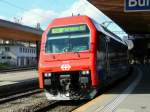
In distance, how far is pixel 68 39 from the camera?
18469 mm

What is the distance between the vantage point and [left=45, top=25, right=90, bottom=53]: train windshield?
1823 centimetres

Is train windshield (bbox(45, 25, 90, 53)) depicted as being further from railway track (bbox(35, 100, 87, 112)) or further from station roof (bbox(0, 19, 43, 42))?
station roof (bbox(0, 19, 43, 42))

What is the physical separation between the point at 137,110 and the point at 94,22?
5.68 meters

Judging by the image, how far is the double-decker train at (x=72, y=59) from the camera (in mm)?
17594

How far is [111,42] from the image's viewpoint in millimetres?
22484

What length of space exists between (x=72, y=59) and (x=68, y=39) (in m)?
0.94

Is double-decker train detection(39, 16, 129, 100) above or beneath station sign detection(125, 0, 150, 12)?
beneath

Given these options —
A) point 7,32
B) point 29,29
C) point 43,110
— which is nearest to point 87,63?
point 43,110

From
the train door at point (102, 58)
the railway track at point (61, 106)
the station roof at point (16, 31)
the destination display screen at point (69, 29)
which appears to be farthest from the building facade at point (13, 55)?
the destination display screen at point (69, 29)

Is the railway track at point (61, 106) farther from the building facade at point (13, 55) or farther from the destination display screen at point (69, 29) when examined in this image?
the building facade at point (13, 55)

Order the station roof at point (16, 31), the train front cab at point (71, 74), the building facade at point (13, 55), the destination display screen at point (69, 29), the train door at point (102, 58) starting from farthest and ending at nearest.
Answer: the building facade at point (13, 55)
the station roof at point (16, 31)
the destination display screen at point (69, 29)
the train door at point (102, 58)
the train front cab at point (71, 74)

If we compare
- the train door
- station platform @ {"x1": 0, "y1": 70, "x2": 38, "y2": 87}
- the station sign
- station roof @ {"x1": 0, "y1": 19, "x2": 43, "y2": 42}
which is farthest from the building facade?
the station sign

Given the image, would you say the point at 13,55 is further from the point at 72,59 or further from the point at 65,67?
the point at 65,67

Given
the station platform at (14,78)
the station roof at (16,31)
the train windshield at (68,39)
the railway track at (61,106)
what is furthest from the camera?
the station roof at (16,31)
